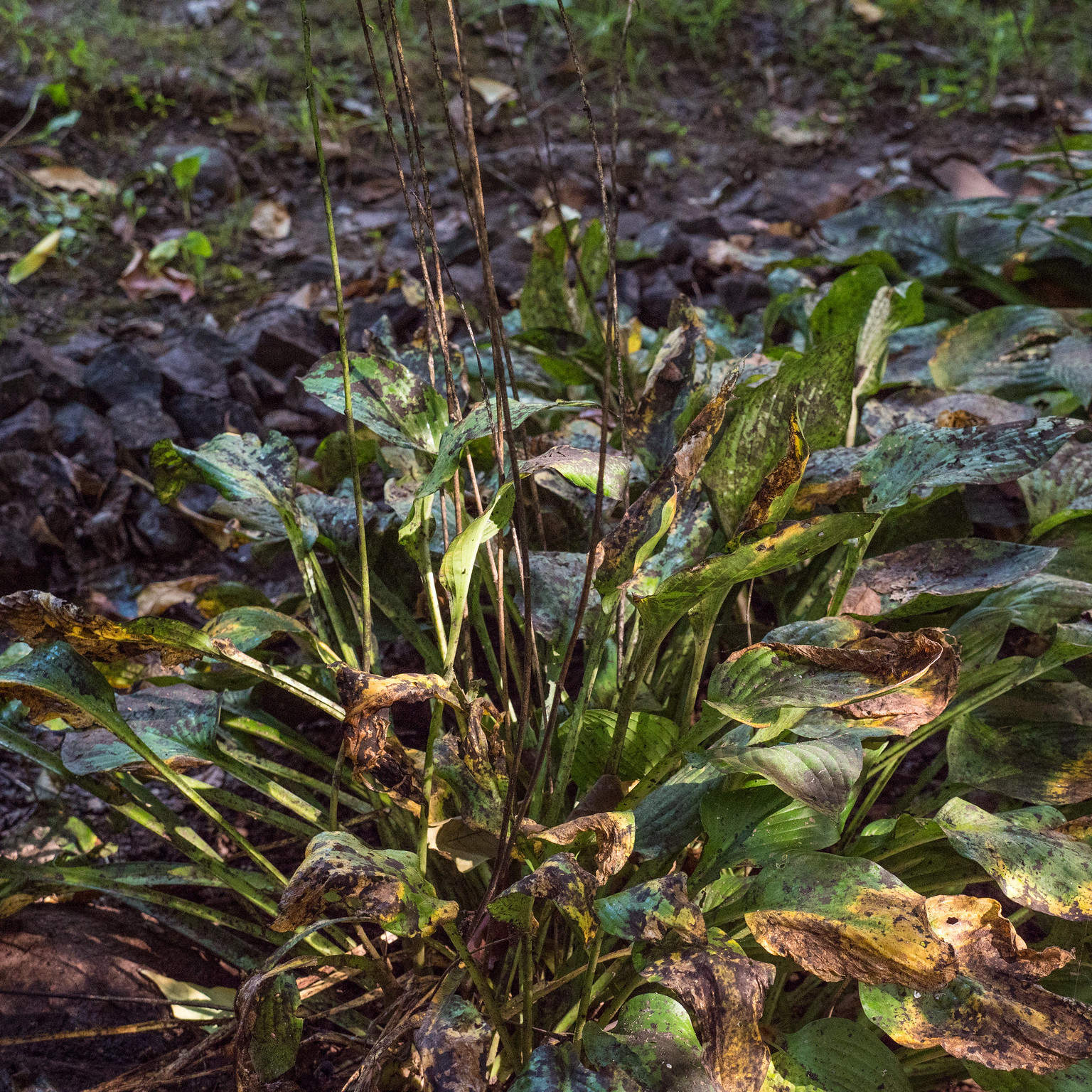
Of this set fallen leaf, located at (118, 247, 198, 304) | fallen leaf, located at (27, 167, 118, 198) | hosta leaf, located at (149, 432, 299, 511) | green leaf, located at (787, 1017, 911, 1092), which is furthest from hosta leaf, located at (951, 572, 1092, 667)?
fallen leaf, located at (27, 167, 118, 198)

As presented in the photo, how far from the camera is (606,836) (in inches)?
24.5

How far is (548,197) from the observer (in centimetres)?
220

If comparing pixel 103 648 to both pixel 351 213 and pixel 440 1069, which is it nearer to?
pixel 440 1069

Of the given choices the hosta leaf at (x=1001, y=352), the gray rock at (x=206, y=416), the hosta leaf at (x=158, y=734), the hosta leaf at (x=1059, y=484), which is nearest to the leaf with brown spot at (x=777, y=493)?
the hosta leaf at (x=1059, y=484)

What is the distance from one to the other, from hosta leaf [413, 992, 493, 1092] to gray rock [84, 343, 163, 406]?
1.30 meters

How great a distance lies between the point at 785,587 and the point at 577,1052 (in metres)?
0.56

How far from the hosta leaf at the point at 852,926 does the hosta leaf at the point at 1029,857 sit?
68 mm

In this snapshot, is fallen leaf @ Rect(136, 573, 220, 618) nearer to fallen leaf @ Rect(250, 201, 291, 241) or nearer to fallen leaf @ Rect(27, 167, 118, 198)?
fallen leaf @ Rect(250, 201, 291, 241)

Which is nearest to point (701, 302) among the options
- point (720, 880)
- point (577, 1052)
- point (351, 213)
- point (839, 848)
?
point (351, 213)

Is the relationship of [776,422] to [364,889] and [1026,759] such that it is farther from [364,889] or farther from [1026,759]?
[364,889]

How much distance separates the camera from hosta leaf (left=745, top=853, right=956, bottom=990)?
591mm

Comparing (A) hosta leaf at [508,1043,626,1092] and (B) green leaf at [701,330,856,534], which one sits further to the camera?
(B) green leaf at [701,330,856,534]

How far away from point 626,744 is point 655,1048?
0.81ft

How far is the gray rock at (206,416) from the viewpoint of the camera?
1.65 metres
